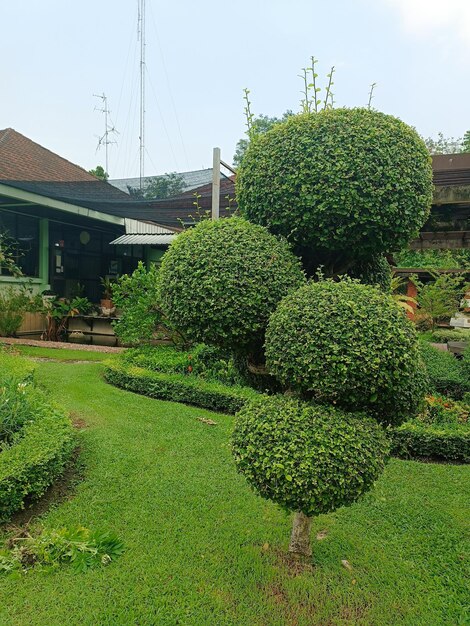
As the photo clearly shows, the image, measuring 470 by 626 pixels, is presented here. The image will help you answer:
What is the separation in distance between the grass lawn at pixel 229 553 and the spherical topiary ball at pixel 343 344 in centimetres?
75

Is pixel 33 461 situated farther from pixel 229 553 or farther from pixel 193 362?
pixel 193 362

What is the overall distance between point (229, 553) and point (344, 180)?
2213 mm

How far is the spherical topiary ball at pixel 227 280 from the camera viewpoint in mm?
2041

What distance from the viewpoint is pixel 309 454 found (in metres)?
1.83

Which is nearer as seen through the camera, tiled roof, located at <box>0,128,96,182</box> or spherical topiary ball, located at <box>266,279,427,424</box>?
spherical topiary ball, located at <box>266,279,427,424</box>

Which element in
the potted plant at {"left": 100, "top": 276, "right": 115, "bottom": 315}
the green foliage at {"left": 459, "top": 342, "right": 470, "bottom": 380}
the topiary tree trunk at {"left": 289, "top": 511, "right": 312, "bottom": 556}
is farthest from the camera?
the potted plant at {"left": 100, "top": 276, "right": 115, "bottom": 315}

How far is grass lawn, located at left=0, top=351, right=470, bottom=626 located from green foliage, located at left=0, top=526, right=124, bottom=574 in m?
0.06

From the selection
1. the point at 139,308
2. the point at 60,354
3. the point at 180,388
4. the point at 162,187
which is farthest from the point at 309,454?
the point at 162,187

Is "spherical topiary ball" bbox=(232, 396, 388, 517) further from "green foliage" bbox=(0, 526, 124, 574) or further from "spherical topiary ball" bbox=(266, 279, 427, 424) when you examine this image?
"green foliage" bbox=(0, 526, 124, 574)

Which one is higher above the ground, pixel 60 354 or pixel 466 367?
pixel 466 367

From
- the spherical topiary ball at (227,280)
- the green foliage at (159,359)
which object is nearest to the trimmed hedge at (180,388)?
the green foliage at (159,359)

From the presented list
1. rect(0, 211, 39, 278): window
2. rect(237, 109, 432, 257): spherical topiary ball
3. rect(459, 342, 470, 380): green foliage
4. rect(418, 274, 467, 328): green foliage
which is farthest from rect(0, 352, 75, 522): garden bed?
rect(418, 274, 467, 328): green foliage

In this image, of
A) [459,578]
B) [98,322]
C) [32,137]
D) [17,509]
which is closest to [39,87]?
[32,137]

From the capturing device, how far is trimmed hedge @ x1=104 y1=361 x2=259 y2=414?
529 centimetres
